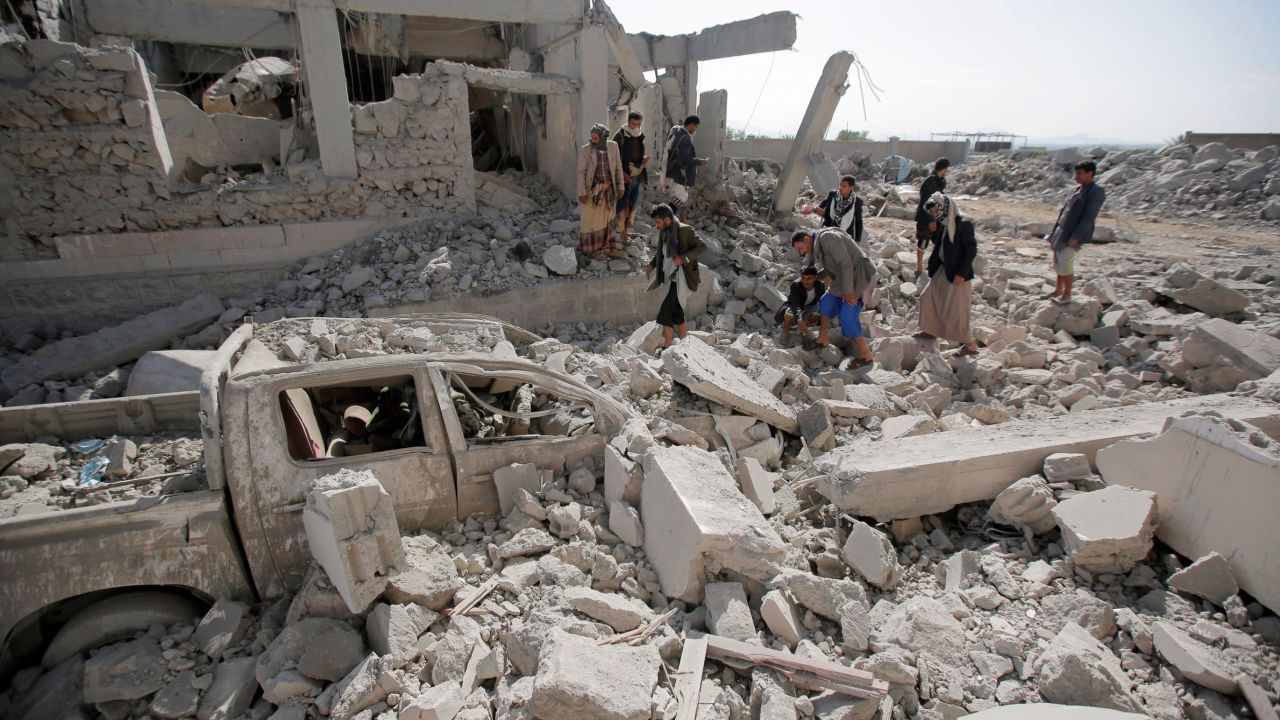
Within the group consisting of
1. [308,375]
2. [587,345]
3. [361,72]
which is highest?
[361,72]

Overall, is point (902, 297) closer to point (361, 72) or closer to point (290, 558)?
point (290, 558)

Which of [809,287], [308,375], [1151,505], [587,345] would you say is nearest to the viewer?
[308,375]

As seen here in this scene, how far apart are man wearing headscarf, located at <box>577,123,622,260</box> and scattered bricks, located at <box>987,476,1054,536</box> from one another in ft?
18.4

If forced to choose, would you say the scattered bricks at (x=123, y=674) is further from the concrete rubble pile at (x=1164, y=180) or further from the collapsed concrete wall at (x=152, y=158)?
the concrete rubble pile at (x=1164, y=180)

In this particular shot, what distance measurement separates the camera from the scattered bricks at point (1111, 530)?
10.6 feet

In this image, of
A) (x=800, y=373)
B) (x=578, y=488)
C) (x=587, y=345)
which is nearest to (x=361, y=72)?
(x=587, y=345)

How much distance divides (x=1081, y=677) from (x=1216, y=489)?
55.6 inches

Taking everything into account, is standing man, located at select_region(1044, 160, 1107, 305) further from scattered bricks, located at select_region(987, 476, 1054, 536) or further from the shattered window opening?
the shattered window opening

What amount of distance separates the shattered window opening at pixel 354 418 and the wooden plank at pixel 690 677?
1.68 m

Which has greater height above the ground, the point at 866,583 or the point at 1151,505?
the point at 1151,505

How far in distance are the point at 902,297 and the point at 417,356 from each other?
712 centimetres

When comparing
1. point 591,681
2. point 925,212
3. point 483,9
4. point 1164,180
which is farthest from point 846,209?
point 1164,180

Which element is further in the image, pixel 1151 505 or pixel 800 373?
pixel 800 373

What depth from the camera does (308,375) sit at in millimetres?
3059
